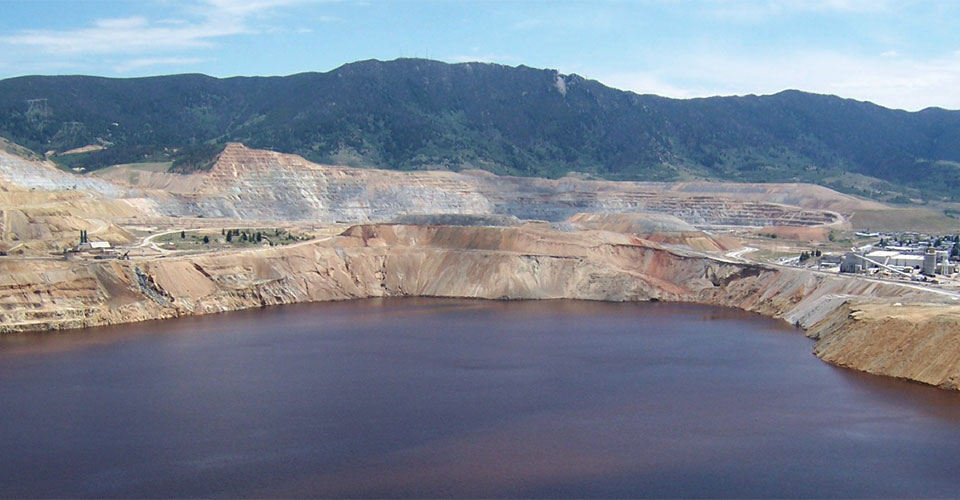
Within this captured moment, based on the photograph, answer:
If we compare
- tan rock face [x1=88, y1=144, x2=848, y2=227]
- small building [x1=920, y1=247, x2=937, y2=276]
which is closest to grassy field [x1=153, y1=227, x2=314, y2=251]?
tan rock face [x1=88, y1=144, x2=848, y2=227]

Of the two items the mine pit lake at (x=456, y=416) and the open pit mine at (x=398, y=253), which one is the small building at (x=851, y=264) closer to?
the open pit mine at (x=398, y=253)

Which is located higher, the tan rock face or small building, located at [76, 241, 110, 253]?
the tan rock face

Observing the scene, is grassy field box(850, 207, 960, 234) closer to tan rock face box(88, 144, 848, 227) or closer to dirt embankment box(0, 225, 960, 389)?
tan rock face box(88, 144, 848, 227)

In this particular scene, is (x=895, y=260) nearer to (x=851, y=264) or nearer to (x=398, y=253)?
(x=851, y=264)

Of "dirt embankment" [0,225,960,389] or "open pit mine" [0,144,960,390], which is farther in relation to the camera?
"open pit mine" [0,144,960,390]

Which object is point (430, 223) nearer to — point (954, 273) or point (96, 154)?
point (954, 273)

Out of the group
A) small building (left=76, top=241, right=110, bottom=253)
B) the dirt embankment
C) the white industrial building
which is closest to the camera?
the dirt embankment

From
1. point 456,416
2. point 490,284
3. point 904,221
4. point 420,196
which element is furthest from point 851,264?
point 420,196
